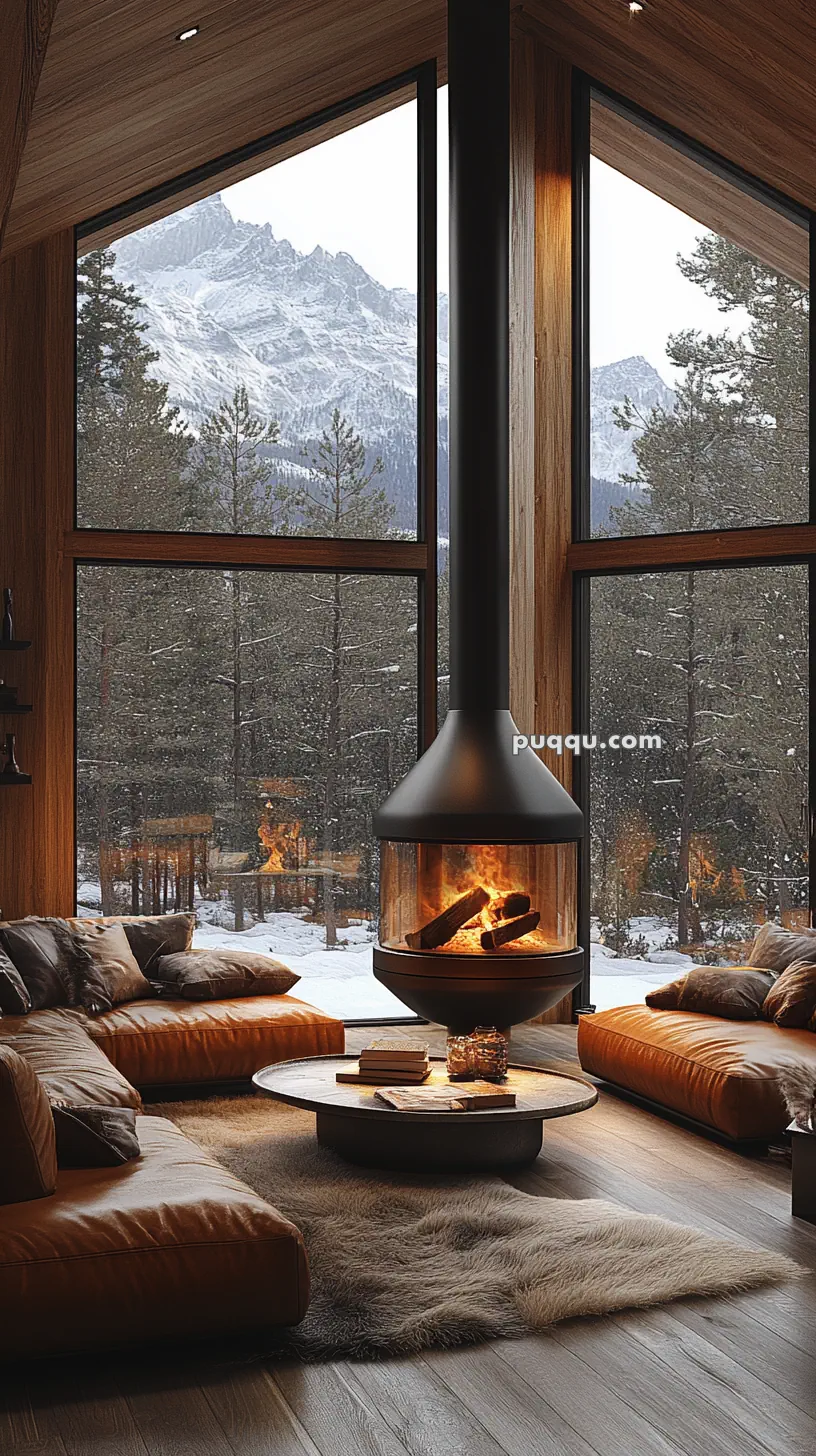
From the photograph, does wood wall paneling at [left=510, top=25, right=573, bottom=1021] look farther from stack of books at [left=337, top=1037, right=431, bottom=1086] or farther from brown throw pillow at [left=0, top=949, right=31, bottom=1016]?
brown throw pillow at [left=0, top=949, right=31, bottom=1016]

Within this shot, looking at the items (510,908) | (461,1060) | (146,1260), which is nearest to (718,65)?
(510,908)

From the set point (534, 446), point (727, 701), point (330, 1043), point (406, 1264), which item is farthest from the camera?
point (534, 446)

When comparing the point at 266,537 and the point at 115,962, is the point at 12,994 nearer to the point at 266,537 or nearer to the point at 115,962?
the point at 115,962

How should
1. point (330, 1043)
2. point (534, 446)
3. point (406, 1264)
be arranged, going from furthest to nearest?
point (534, 446) < point (330, 1043) < point (406, 1264)

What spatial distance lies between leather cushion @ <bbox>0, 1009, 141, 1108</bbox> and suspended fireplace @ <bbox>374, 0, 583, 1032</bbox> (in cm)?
120

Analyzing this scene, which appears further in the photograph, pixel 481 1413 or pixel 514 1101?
pixel 514 1101

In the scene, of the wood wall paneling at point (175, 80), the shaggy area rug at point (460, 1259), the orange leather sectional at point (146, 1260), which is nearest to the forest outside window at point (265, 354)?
the wood wall paneling at point (175, 80)

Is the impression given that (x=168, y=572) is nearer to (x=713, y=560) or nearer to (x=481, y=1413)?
(x=713, y=560)

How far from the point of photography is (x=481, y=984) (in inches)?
212

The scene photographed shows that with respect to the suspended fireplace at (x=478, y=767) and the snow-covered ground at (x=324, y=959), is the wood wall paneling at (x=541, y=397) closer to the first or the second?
the snow-covered ground at (x=324, y=959)

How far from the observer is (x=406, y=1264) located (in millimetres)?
3818

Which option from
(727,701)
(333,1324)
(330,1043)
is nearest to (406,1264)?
(333,1324)

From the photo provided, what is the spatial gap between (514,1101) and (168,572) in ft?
12.1

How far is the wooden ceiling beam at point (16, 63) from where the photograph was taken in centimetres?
201
